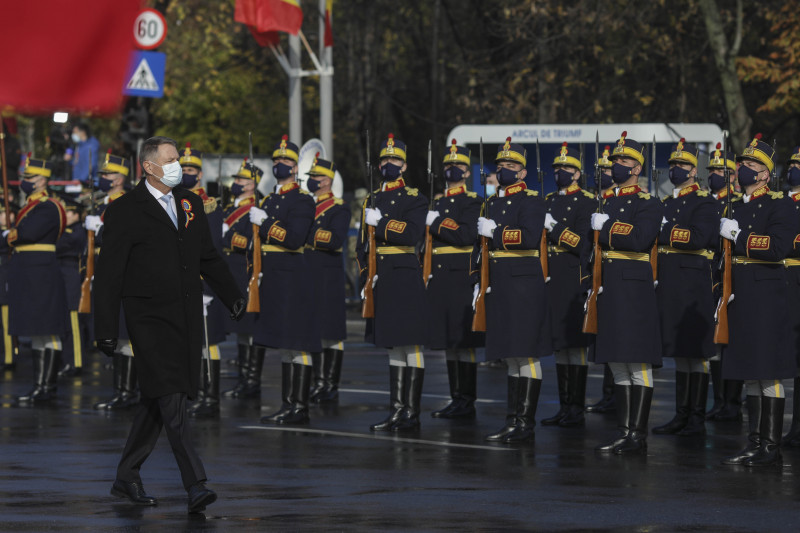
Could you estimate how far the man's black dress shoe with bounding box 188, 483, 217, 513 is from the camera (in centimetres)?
759

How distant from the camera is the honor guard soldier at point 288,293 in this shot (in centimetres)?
1212

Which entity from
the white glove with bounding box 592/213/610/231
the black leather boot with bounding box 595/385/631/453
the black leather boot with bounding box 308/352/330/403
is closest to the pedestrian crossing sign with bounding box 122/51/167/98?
the black leather boot with bounding box 308/352/330/403

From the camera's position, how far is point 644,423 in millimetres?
10375

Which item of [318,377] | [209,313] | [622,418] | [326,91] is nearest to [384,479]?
[622,418]

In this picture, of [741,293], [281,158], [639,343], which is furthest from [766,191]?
[281,158]

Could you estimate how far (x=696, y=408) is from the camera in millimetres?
11617

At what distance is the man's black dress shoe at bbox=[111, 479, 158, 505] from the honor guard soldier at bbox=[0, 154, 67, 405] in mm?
6020

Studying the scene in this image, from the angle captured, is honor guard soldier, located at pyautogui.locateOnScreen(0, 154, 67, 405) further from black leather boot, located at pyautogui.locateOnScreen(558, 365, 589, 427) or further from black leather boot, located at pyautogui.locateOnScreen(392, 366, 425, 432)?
black leather boot, located at pyautogui.locateOnScreen(558, 365, 589, 427)

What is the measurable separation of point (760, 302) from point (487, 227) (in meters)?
2.11

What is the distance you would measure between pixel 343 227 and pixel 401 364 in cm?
129

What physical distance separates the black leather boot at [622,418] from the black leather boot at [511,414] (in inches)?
29.9

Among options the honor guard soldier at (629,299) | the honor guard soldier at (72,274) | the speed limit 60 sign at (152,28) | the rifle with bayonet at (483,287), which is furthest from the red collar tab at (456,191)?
the speed limit 60 sign at (152,28)

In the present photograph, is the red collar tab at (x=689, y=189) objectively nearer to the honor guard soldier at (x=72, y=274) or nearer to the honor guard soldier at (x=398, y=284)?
→ the honor guard soldier at (x=398, y=284)

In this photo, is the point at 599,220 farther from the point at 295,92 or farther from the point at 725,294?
the point at 295,92
